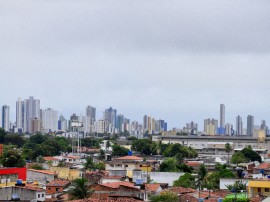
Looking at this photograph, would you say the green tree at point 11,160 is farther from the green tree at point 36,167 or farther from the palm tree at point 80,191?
the palm tree at point 80,191

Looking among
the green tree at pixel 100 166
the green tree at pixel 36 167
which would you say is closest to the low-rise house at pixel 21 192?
the green tree at pixel 36 167

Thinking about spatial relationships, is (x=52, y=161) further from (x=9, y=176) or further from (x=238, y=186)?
(x=238, y=186)

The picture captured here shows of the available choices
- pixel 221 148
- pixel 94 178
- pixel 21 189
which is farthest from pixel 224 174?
pixel 221 148

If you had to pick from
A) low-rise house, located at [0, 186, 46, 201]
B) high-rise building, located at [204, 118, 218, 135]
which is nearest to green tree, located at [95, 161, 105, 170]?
low-rise house, located at [0, 186, 46, 201]

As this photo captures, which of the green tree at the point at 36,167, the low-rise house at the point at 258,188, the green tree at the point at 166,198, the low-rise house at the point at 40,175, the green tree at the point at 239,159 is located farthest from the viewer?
the green tree at the point at 239,159

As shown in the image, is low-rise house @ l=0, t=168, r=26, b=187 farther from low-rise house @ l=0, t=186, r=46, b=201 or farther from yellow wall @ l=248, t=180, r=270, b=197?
yellow wall @ l=248, t=180, r=270, b=197

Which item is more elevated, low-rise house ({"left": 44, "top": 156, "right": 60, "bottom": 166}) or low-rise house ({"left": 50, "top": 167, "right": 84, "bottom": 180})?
low-rise house ({"left": 44, "top": 156, "right": 60, "bottom": 166})

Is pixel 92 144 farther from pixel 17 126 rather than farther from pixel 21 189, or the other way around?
pixel 17 126

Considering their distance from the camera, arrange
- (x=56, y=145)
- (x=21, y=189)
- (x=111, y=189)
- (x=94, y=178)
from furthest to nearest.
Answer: (x=56, y=145) < (x=94, y=178) < (x=111, y=189) < (x=21, y=189)
